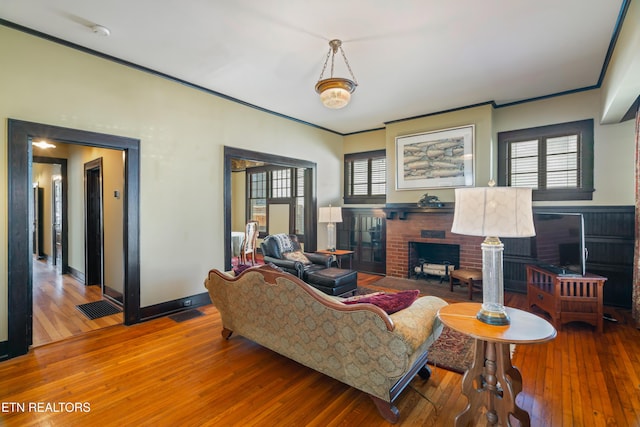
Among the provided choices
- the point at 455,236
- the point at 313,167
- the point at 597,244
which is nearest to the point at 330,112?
the point at 313,167

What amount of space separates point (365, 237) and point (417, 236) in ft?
4.06

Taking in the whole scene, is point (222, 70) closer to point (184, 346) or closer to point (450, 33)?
point (450, 33)

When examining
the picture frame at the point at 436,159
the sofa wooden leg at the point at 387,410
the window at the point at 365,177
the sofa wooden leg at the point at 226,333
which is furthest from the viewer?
the window at the point at 365,177

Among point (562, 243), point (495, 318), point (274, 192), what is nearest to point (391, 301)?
point (495, 318)

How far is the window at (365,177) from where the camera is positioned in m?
6.28

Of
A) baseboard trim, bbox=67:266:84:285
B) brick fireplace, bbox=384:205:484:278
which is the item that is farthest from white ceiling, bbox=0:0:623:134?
baseboard trim, bbox=67:266:84:285

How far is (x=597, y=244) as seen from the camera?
410 centimetres

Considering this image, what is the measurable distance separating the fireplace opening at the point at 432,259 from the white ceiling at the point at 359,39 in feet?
8.77

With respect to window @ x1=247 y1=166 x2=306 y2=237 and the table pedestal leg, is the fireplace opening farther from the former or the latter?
the table pedestal leg

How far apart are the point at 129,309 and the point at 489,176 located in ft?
17.3

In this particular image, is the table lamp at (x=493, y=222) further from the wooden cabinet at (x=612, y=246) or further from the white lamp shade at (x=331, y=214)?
the white lamp shade at (x=331, y=214)

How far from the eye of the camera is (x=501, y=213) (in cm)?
163

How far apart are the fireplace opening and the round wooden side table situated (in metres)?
3.64

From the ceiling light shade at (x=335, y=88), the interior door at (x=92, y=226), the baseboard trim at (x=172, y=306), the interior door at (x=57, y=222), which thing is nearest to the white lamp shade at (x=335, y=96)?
the ceiling light shade at (x=335, y=88)
